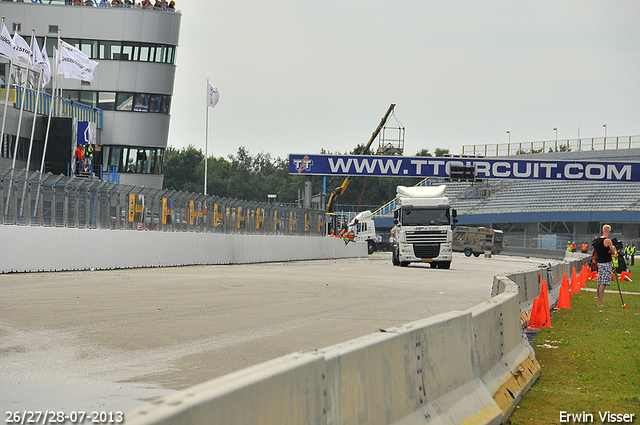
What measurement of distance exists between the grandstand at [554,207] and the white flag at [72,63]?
1716 inches

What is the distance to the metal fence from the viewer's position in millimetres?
21453

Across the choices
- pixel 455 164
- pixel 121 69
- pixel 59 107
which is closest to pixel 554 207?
pixel 455 164

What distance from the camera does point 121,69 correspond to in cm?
5844

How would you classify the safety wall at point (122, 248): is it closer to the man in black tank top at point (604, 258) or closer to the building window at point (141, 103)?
the man in black tank top at point (604, 258)

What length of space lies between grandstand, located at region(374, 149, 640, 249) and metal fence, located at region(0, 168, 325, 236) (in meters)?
42.2

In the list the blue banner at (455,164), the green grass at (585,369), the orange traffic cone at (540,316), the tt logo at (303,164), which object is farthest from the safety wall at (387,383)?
the blue banner at (455,164)

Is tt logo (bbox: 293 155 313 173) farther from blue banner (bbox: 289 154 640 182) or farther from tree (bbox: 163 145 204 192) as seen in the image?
tree (bbox: 163 145 204 192)


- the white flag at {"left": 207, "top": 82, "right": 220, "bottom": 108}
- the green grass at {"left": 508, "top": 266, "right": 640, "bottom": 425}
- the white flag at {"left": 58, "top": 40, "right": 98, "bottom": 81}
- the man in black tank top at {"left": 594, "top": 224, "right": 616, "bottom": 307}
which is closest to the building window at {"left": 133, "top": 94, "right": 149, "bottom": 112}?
the white flag at {"left": 207, "top": 82, "right": 220, "bottom": 108}

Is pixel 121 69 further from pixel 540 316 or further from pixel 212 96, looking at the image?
pixel 540 316

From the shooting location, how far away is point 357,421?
4.16 meters

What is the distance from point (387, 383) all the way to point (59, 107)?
53.1m

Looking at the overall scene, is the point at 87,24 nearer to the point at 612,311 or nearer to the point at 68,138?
the point at 68,138

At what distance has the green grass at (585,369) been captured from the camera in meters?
7.05

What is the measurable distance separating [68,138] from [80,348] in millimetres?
45844
